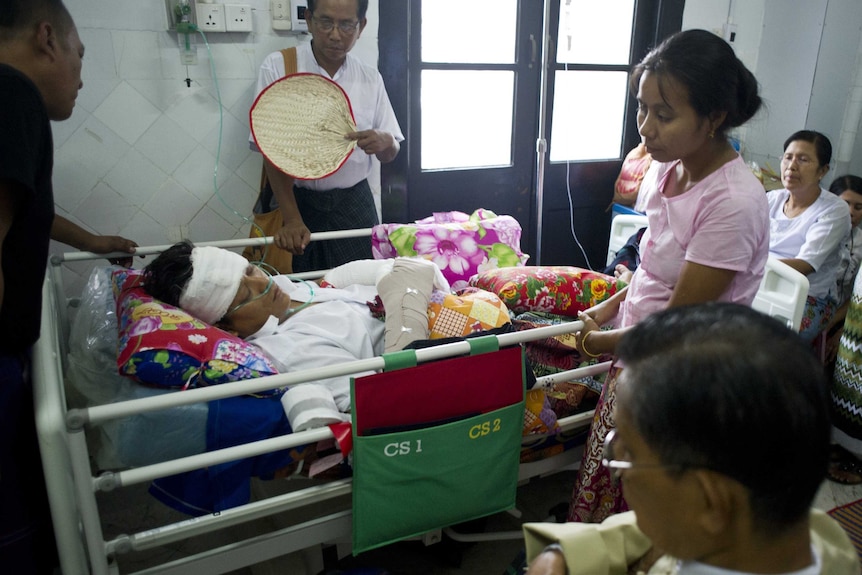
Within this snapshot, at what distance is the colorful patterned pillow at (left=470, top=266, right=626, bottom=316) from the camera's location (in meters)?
2.14

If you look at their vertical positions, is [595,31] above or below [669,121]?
above

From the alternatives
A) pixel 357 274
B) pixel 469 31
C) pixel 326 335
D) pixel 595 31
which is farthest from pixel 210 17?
pixel 595 31

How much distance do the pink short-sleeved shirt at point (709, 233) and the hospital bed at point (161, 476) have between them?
265 millimetres

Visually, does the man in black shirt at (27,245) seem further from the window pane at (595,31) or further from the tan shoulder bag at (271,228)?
the window pane at (595,31)

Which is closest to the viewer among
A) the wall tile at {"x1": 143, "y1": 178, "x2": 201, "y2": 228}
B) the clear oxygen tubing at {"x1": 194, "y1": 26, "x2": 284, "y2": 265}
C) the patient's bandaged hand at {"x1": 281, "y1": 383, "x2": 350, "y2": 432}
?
the patient's bandaged hand at {"x1": 281, "y1": 383, "x2": 350, "y2": 432}

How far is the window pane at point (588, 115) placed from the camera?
153 inches

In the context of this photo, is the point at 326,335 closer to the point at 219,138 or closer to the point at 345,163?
the point at 345,163

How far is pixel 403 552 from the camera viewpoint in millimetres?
2105

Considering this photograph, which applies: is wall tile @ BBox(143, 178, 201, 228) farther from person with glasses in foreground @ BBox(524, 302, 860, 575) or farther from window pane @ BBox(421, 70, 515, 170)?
person with glasses in foreground @ BBox(524, 302, 860, 575)

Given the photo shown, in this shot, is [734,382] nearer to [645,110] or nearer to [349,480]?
[645,110]

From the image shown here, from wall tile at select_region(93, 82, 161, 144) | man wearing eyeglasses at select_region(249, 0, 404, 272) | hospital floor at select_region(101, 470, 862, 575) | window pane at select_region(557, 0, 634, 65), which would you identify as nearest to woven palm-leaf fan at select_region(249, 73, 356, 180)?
man wearing eyeglasses at select_region(249, 0, 404, 272)

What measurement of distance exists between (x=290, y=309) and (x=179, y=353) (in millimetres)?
568

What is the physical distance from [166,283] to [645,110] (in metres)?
1.38

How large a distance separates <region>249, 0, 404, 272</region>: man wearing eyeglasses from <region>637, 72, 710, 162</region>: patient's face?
1.20 metres
